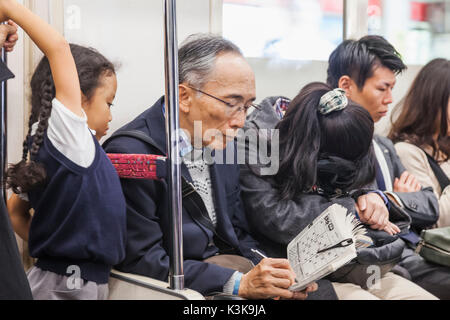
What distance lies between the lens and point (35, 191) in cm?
150

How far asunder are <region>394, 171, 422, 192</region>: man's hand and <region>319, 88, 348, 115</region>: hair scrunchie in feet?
1.65

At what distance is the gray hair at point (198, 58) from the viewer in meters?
1.80

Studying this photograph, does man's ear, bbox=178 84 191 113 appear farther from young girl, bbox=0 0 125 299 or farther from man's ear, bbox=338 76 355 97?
man's ear, bbox=338 76 355 97

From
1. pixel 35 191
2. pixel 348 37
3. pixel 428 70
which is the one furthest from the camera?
pixel 428 70

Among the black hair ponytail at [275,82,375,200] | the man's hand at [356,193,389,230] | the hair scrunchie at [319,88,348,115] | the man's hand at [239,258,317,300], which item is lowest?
the man's hand at [239,258,317,300]

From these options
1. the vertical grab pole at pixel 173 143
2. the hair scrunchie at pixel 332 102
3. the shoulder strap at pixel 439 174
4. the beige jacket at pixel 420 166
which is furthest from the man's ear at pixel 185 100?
the shoulder strap at pixel 439 174

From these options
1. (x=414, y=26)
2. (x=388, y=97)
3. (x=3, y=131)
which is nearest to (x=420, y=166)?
(x=388, y=97)

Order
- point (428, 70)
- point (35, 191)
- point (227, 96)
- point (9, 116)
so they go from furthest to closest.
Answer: point (428, 70), point (227, 96), point (9, 116), point (35, 191)

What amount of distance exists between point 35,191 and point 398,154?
5.41 ft

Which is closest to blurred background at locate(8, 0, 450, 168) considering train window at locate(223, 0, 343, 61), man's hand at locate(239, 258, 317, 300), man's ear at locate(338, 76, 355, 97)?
train window at locate(223, 0, 343, 61)

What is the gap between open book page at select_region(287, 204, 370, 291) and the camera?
1.42m

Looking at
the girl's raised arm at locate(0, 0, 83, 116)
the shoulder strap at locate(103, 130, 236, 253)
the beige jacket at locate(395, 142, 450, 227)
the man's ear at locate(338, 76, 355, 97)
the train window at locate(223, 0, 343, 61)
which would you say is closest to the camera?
the girl's raised arm at locate(0, 0, 83, 116)
